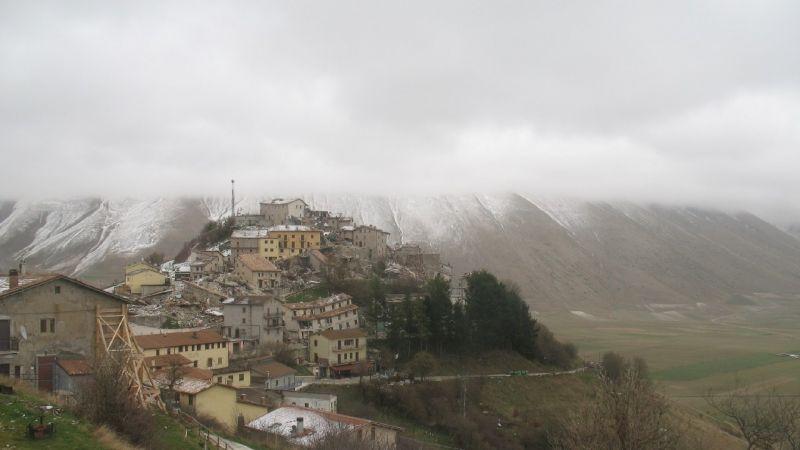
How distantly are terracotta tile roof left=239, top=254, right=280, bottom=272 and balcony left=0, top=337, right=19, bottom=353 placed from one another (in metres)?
53.3

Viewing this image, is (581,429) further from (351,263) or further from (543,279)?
(543,279)

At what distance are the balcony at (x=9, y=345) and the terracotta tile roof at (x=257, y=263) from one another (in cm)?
5334

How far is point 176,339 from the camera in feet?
178

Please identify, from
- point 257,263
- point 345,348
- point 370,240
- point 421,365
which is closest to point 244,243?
point 257,263

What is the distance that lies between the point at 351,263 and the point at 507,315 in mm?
26788

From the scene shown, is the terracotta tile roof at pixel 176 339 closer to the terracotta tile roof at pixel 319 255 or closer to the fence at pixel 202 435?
the fence at pixel 202 435

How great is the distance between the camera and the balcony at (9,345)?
89.4 ft

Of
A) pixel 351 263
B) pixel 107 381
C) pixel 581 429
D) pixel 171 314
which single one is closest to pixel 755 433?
pixel 581 429

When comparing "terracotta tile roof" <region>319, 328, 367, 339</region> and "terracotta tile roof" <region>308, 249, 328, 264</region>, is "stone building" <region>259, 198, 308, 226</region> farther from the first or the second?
"terracotta tile roof" <region>319, 328, 367, 339</region>

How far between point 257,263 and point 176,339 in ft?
94.5

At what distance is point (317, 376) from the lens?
6131 cm

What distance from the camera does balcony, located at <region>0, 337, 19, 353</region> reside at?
89.4 ft

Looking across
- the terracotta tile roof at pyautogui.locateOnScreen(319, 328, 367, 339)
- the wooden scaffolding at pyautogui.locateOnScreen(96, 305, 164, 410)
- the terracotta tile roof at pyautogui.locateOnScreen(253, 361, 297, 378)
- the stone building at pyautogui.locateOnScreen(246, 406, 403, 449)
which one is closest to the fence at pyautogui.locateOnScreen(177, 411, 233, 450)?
the wooden scaffolding at pyautogui.locateOnScreen(96, 305, 164, 410)

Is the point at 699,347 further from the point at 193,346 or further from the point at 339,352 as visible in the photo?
the point at 193,346
